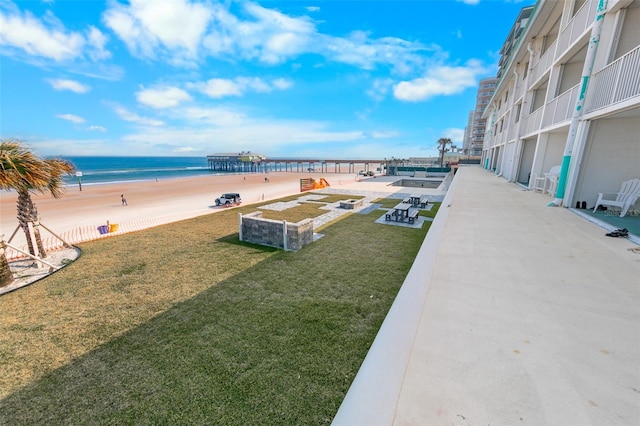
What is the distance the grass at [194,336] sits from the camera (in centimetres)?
315

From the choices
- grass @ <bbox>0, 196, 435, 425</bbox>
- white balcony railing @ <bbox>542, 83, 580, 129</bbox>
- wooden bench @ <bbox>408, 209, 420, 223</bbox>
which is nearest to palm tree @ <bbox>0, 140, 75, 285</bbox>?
grass @ <bbox>0, 196, 435, 425</bbox>

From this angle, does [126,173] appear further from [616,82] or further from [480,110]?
[480,110]

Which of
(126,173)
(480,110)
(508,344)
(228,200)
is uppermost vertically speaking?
(480,110)

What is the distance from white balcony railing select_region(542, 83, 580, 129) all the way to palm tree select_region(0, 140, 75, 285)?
17125 mm

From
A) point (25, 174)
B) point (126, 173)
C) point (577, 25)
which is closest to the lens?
point (25, 174)

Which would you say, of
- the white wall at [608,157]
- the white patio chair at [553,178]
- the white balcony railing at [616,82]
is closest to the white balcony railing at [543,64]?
the white patio chair at [553,178]

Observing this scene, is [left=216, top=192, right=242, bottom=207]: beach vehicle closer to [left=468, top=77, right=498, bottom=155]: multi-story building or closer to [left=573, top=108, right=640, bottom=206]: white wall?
[left=573, top=108, right=640, bottom=206]: white wall

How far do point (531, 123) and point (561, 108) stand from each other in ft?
16.6

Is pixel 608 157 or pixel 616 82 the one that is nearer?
pixel 616 82

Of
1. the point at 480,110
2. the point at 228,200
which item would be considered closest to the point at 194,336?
the point at 228,200

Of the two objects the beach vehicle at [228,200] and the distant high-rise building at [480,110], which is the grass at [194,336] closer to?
the beach vehicle at [228,200]

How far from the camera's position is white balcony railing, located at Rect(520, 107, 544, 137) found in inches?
496

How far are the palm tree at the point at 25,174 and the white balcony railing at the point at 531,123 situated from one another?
19.9m

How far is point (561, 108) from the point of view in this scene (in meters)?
9.64
